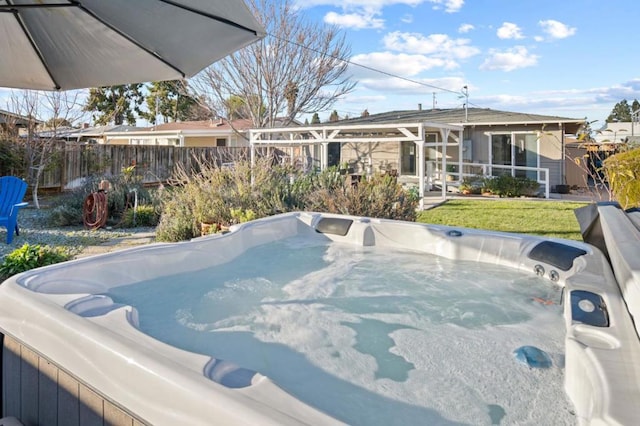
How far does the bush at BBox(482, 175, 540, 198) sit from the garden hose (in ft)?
33.8

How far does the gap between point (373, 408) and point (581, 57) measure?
1682 cm

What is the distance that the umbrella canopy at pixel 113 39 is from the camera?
3111 millimetres

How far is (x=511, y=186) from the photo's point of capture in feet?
42.9

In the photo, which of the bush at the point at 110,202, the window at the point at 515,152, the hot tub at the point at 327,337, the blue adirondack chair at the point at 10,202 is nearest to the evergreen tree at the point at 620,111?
the window at the point at 515,152

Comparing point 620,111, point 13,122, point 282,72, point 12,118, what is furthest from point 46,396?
point 620,111

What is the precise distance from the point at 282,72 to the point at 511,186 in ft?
28.4

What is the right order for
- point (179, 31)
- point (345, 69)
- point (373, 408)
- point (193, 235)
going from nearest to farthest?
point (373, 408), point (179, 31), point (193, 235), point (345, 69)

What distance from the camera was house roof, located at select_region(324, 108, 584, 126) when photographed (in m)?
13.7

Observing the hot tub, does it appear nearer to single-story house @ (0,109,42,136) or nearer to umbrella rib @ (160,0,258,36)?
umbrella rib @ (160,0,258,36)

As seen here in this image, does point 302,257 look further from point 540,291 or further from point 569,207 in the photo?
point 569,207

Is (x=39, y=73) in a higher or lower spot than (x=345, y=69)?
lower

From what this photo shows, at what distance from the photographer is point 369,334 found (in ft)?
9.63

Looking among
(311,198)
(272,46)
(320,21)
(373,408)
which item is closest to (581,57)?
(320,21)

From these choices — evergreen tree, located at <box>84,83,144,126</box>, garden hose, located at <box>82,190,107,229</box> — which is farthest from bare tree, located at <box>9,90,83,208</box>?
evergreen tree, located at <box>84,83,144,126</box>
